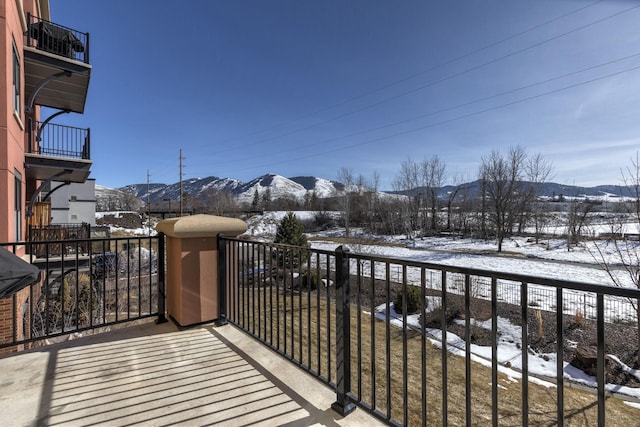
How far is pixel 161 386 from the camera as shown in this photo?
7.38 ft

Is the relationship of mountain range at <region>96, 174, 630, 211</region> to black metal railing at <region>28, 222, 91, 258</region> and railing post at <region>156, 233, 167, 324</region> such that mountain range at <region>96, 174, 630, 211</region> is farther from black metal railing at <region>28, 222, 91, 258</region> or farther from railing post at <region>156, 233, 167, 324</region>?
black metal railing at <region>28, 222, 91, 258</region>

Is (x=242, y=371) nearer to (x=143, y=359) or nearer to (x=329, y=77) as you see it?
(x=143, y=359)

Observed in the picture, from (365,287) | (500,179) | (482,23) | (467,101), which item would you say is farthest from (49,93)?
(500,179)

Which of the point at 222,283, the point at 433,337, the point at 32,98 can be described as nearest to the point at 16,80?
the point at 32,98

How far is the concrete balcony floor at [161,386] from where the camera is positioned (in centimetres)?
191

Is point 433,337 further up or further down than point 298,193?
further down

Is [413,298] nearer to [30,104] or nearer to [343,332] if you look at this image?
[343,332]

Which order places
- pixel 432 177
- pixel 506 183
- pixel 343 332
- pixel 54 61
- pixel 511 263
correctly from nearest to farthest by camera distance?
pixel 343 332
pixel 54 61
pixel 511 263
pixel 506 183
pixel 432 177

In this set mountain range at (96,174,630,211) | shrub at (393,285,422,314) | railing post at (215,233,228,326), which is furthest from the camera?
mountain range at (96,174,630,211)

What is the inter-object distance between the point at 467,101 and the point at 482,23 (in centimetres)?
1238

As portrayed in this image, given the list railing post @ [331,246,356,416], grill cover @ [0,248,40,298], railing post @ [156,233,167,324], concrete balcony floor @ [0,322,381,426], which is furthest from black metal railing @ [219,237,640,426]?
grill cover @ [0,248,40,298]

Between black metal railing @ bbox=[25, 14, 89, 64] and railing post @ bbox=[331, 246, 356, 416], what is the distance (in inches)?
391

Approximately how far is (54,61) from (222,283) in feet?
27.3

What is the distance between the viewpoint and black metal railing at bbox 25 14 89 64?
793 centimetres
